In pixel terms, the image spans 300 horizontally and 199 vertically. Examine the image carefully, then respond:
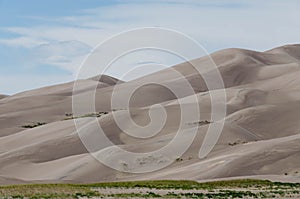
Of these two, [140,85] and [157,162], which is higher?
[140,85]

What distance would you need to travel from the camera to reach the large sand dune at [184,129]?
5338cm

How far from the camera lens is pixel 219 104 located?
9138 cm

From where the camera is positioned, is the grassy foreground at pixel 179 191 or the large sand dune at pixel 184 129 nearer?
the grassy foreground at pixel 179 191

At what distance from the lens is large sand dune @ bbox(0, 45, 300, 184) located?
A: 175 ft

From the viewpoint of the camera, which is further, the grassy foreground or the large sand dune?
the large sand dune

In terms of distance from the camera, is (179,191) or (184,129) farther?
(184,129)

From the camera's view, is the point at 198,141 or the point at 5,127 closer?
the point at 198,141

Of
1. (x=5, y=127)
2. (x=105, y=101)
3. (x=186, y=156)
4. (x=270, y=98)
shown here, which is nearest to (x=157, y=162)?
(x=186, y=156)

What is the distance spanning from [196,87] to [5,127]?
116ft

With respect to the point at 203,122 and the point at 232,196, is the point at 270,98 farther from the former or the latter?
the point at 232,196

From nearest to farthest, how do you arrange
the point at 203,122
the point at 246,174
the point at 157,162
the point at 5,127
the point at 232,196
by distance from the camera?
the point at 232,196, the point at 246,174, the point at 157,162, the point at 203,122, the point at 5,127

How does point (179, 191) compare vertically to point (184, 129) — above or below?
below

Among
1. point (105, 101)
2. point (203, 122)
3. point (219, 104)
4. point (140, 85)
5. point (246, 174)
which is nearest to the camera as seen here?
point (246, 174)

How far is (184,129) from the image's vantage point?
7369 centimetres
